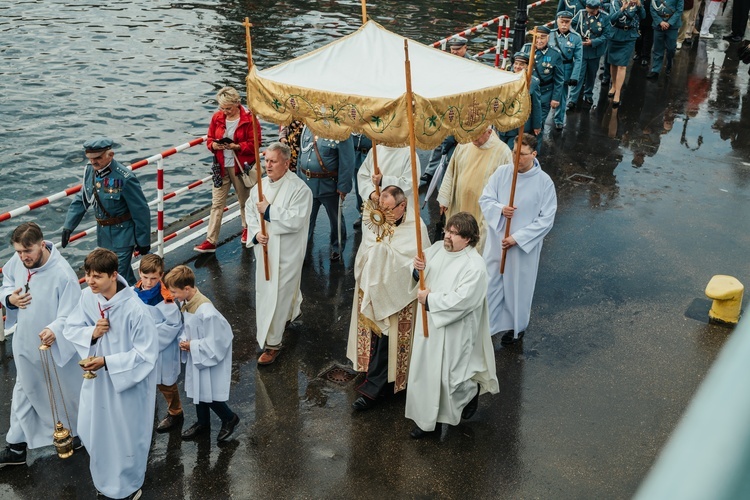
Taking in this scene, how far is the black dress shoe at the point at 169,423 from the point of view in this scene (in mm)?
6426

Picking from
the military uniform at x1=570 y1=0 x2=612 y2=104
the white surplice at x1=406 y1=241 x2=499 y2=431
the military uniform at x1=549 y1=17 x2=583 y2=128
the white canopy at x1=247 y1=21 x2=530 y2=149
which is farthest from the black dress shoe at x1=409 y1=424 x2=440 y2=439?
the military uniform at x1=570 y1=0 x2=612 y2=104

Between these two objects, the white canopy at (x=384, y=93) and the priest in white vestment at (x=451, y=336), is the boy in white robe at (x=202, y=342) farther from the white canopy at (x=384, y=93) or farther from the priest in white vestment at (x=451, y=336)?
the white canopy at (x=384, y=93)

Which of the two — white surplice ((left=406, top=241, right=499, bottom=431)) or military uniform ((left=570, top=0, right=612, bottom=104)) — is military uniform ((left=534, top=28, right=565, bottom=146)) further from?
white surplice ((left=406, top=241, right=499, bottom=431))

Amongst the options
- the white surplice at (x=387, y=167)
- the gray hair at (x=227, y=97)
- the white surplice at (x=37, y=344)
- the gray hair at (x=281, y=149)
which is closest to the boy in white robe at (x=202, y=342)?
the white surplice at (x=37, y=344)

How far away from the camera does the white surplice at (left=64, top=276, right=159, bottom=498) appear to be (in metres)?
5.29

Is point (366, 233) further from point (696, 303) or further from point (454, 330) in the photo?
point (696, 303)

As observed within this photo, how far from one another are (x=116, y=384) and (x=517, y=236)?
3899 millimetres

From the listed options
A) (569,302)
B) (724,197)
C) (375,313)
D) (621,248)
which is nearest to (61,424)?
(375,313)

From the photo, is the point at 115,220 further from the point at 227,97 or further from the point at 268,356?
the point at 227,97

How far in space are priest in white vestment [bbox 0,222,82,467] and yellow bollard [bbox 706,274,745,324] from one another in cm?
592

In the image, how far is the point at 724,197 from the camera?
11.5 m

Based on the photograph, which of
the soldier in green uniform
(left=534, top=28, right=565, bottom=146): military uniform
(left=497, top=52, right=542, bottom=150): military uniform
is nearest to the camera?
the soldier in green uniform

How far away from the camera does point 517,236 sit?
7.52 m

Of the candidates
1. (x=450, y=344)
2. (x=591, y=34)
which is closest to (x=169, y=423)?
(x=450, y=344)
